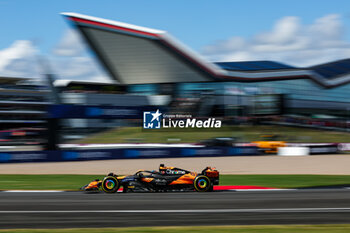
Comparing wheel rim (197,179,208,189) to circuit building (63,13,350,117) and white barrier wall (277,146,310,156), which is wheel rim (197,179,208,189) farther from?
circuit building (63,13,350,117)

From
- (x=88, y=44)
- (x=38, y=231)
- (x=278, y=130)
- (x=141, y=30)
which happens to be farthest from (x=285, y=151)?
(x=88, y=44)

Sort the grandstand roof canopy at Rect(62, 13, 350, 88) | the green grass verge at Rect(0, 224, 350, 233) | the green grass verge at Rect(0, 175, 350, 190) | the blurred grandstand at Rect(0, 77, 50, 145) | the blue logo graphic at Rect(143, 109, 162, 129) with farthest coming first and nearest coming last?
the grandstand roof canopy at Rect(62, 13, 350, 88) < the blurred grandstand at Rect(0, 77, 50, 145) < the blue logo graphic at Rect(143, 109, 162, 129) < the green grass verge at Rect(0, 175, 350, 190) < the green grass verge at Rect(0, 224, 350, 233)

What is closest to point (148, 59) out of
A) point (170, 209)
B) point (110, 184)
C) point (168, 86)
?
point (168, 86)

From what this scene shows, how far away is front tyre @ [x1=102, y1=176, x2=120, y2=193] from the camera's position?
1248 centimetres

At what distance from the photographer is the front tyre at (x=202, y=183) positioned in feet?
41.8

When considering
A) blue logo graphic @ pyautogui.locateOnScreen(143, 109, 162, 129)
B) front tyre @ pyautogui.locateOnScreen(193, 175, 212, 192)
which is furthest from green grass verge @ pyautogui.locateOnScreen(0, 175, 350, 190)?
blue logo graphic @ pyautogui.locateOnScreen(143, 109, 162, 129)

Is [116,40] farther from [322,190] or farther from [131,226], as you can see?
[131,226]

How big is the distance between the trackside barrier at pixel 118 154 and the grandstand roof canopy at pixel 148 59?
99.7 feet

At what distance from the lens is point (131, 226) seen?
834 centimetres

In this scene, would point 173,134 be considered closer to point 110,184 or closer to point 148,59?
point 148,59

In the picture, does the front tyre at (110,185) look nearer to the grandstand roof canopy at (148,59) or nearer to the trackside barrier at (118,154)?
the trackside barrier at (118,154)

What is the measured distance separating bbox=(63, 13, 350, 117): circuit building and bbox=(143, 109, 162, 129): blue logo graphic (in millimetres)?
13663

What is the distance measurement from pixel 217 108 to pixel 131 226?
4925cm

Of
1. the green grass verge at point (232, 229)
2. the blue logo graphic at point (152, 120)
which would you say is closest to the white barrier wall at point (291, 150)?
the blue logo graphic at point (152, 120)
